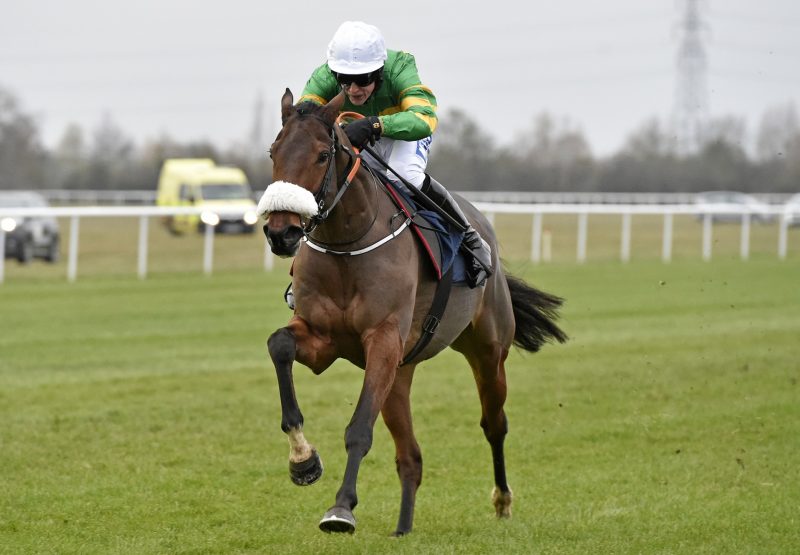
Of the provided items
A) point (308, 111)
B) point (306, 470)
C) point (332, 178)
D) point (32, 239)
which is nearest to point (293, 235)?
point (332, 178)

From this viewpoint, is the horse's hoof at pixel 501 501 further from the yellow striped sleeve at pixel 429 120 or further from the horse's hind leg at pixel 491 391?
the yellow striped sleeve at pixel 429 120

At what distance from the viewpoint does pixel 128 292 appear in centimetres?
1820

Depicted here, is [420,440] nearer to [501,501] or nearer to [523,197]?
Result: [501,501]

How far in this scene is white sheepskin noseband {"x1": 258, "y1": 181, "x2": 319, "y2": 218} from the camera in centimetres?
461

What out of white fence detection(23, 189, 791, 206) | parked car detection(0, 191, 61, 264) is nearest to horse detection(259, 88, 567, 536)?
parked car detection(0, 191, 61, 264)

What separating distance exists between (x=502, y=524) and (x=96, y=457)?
2.90 metres

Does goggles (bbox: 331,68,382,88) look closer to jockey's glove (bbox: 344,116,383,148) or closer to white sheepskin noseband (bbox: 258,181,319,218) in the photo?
jockey's glove (bbox: 344,116,383,148)

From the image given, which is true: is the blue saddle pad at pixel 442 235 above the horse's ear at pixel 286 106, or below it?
below

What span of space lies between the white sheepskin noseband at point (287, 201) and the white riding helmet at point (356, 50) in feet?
3.77

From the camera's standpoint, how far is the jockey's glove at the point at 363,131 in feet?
17.6

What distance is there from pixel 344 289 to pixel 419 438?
3.33 meters

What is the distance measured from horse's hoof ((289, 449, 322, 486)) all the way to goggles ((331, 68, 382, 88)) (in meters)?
1.78

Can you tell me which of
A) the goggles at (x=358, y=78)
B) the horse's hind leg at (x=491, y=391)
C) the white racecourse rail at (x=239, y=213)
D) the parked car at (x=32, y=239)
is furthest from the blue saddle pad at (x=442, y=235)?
the parked car at (x=32, y=239)

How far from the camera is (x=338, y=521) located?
15.4ft
